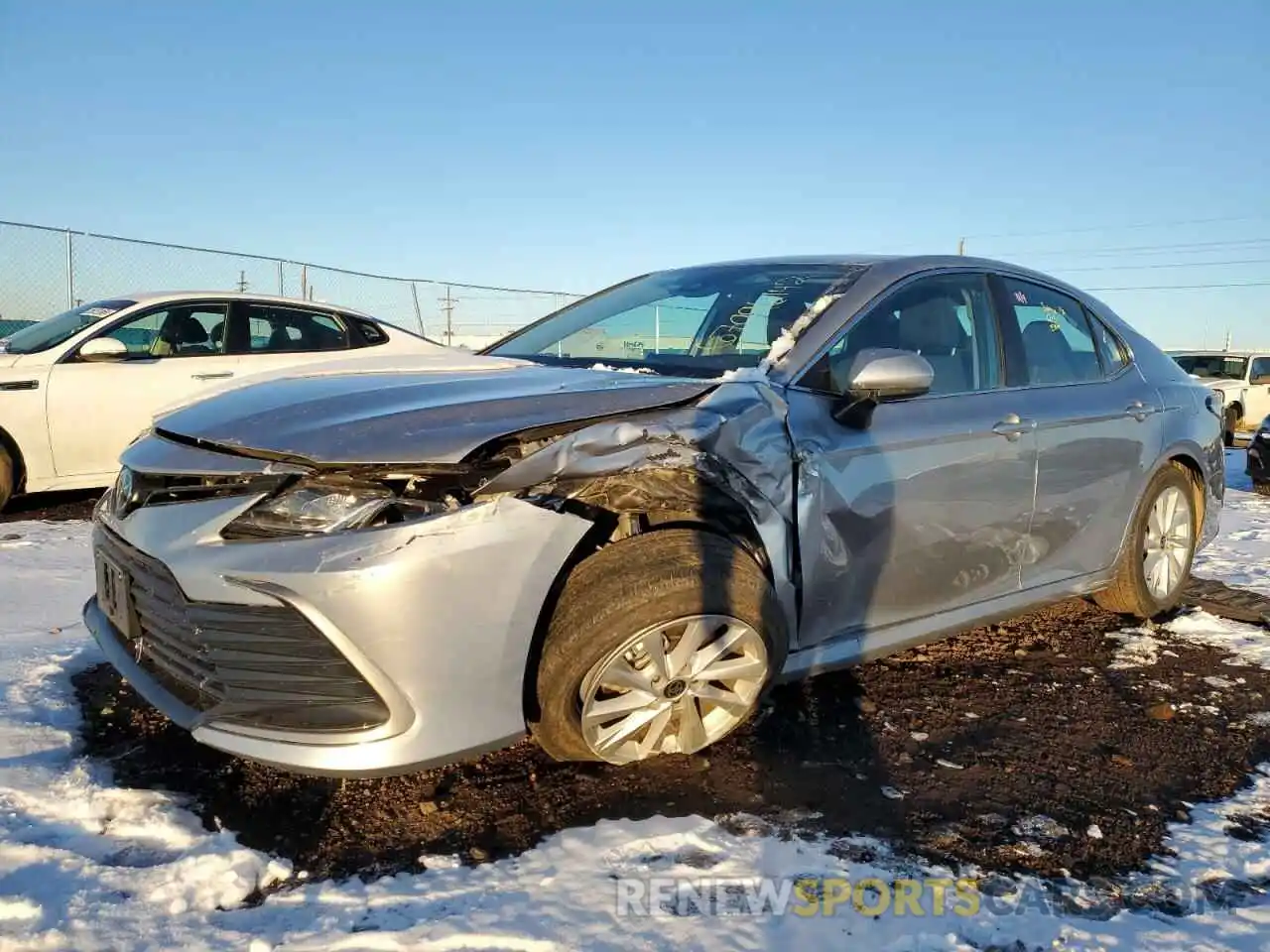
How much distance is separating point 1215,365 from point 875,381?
16903 millimetres

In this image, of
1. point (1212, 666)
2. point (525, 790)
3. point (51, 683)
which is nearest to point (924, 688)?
point (1212, 666)

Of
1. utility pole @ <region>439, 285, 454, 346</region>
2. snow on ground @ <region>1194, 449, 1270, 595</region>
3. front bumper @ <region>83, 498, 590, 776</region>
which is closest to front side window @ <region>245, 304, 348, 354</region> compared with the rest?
front bumper @ <region>83, 498, 590, 776</region>

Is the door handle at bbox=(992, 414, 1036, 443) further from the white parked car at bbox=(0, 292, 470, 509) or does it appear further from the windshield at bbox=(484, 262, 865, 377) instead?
the white parked car at bbox=(0, 292, 470, 509)

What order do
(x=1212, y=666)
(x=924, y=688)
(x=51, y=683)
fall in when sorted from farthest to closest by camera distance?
(x=1212, y=666)
(x=924, y=688)
(x=51, y=683)

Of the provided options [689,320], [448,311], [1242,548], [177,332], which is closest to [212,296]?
[177,332]

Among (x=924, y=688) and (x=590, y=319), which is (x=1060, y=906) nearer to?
(x=924, y=688)

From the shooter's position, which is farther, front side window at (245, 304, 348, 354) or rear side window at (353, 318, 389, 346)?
rear side window at (353, 318, 389, 346)

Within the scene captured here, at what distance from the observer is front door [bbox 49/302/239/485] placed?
19.6ft

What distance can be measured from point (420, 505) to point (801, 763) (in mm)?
1367

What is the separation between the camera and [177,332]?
6.54 m

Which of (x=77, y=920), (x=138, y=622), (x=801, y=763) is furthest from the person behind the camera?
(x=801, y=763)

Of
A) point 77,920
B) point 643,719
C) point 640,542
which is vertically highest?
point 640,542

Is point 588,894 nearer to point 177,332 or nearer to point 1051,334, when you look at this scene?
point 1051,334

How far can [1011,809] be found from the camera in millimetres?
2469
